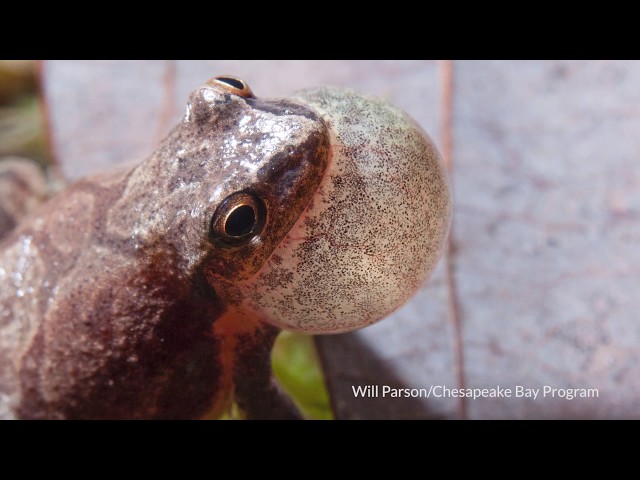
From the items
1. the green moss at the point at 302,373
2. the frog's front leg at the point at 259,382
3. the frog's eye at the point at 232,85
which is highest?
the frog's eye at the point at 232,85

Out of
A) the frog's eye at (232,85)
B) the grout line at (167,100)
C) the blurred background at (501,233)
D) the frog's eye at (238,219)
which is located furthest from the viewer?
the grout line at (167,100)

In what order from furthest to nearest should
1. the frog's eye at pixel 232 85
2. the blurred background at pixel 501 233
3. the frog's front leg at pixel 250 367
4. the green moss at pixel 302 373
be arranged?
the green moss at pixel 302 373, the blurred background at pixel 501 233, the frog's front leg at pixel 250 367, the frog's eye at pixel 232 85

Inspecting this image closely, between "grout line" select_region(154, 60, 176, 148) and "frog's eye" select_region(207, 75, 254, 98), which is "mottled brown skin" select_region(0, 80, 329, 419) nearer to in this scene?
"frog's eye" select_region(207, 75, 254, 98)

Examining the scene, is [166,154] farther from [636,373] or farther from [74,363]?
[636,373]

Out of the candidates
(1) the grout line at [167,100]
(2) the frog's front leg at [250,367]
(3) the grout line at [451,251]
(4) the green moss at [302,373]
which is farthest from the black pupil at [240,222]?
(1) the grout line at [167,100]

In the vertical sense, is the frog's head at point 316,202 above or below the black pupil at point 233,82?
below

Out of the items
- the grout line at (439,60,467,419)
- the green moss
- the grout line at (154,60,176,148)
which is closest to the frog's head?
the grout line at (439,60,467,419)

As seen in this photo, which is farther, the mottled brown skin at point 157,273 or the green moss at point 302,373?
the green moss at point 302,373

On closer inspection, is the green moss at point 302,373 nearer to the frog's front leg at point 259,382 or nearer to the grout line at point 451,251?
the frog's front leg at point 259,382

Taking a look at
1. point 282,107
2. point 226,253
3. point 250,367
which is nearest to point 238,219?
point 226,253
